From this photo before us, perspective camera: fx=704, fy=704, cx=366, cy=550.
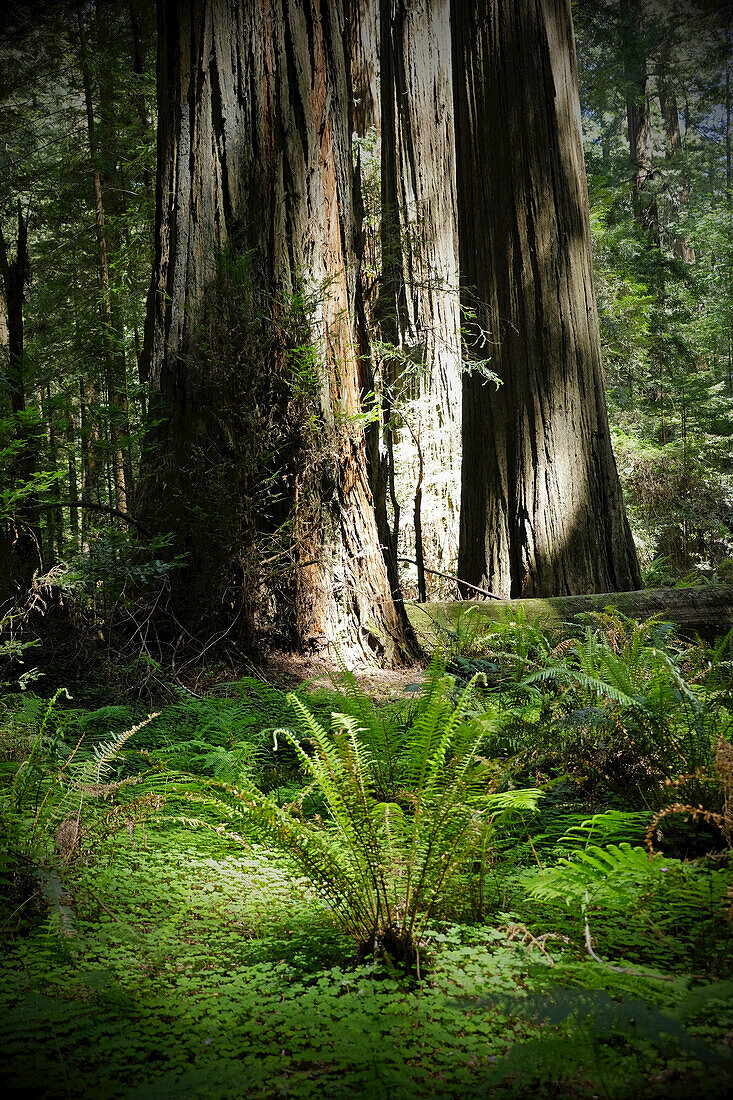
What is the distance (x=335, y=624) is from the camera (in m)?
4.21

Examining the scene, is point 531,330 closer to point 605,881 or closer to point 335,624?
point 335,624

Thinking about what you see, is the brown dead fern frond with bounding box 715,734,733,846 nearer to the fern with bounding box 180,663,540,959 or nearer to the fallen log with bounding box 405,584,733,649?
the fern with bounding box 180,663,540,959

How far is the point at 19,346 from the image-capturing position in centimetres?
469

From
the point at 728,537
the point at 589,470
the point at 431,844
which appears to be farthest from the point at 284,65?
the point at 728,537

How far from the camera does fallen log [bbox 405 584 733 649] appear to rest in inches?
204

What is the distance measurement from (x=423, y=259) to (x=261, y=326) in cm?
433

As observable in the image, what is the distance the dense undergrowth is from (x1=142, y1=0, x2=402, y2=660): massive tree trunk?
1.49 metres

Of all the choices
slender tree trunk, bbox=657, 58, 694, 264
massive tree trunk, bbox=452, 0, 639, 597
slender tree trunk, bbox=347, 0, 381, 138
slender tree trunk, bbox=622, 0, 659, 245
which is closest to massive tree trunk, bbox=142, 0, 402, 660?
massive tree trunk, bbox=452, 0, 639, 597

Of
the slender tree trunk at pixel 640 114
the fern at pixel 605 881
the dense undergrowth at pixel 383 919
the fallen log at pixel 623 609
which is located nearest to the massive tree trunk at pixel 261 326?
the fallen log at pixel 623 609

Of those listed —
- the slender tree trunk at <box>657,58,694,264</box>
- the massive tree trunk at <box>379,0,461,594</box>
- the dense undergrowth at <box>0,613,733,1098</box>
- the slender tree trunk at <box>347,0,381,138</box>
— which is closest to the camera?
the dense undergrowth at <box>0,613,733,1098</box>

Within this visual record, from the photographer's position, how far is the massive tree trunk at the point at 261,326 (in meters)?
4.19

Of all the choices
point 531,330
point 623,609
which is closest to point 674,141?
point 531,330

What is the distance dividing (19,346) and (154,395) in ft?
3.54

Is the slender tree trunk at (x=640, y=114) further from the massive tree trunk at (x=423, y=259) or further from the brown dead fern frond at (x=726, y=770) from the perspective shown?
the brown dead fern frond at (x=726, y=770)
